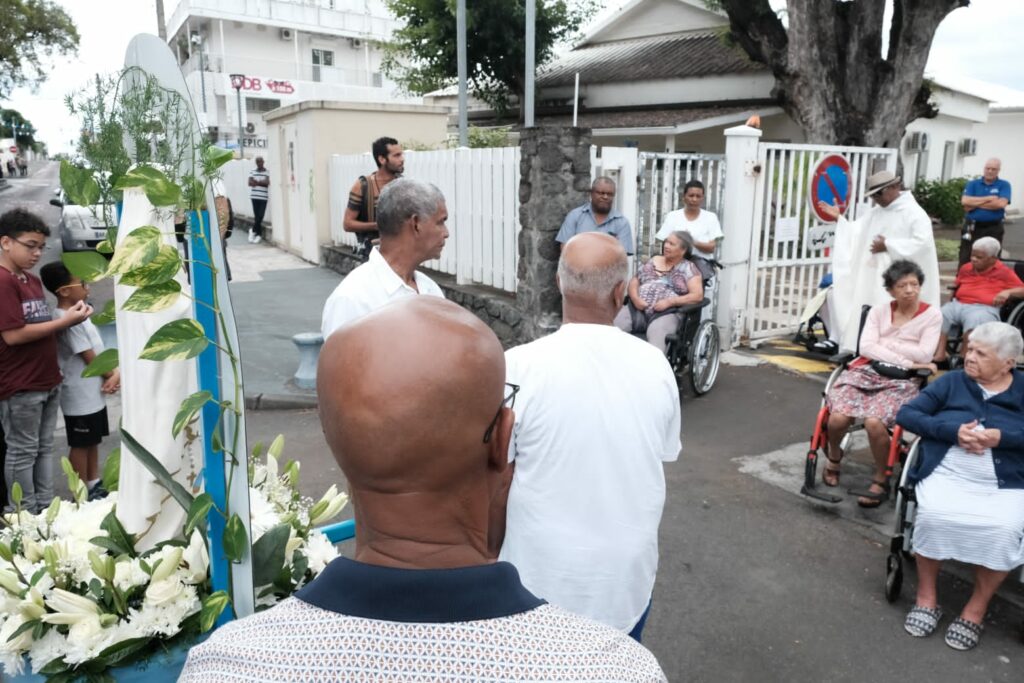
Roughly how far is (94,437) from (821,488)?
14.2 ft

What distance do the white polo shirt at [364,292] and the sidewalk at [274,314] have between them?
2.32 feet

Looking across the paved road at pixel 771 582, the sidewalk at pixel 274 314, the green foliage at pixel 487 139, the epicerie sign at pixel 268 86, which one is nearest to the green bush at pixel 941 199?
the green foliage at pixel 487 139

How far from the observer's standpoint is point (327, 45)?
1829 inches

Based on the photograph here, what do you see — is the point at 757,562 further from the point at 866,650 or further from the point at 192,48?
the point at 192,48

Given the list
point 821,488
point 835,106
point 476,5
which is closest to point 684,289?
point 821,488

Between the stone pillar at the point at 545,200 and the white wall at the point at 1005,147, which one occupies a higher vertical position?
the white wall at the point at 1005,147

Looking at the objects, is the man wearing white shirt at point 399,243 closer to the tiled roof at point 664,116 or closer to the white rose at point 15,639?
the white rose at point 15,639

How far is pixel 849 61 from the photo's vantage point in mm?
12906

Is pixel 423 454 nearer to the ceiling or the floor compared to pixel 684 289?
nearer to the ceiling

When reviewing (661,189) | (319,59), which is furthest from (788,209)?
(319,59)

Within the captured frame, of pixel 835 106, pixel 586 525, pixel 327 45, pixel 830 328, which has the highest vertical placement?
pixel 327 45

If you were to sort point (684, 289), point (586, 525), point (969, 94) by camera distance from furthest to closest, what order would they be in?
point (969, 94), point (684, 289), point (586, 525)

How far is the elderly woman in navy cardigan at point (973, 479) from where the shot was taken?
3.38 metres

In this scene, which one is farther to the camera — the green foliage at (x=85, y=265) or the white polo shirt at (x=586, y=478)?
the white polo shirt at (x=586, y=478)
